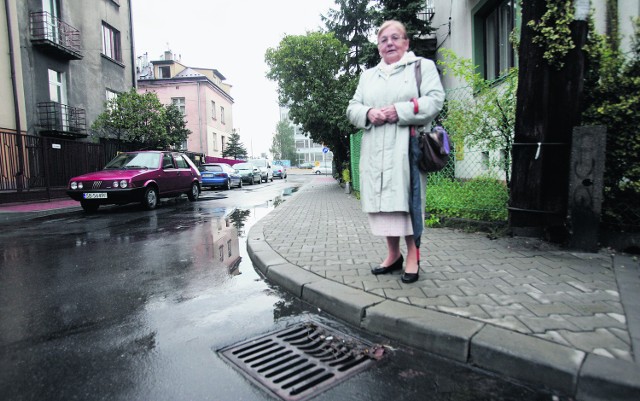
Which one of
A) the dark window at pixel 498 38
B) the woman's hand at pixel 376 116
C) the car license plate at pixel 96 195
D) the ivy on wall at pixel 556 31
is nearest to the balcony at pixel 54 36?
the car license plate at pixel 96 195

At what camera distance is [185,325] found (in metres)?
2.66

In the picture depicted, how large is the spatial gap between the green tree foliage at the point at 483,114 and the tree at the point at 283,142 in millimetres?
84547

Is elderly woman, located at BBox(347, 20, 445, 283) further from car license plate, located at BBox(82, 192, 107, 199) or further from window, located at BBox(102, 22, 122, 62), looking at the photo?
window, located at BBox(102, 22, 122, 62)

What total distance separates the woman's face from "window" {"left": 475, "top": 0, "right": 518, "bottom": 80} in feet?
20.7

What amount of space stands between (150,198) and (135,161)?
1.35m

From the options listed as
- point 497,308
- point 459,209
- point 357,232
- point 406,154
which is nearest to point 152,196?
point 357,232

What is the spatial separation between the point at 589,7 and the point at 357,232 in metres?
3.86

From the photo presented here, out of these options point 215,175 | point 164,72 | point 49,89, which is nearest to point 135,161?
point 49,89

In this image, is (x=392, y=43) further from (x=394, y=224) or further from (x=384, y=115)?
(x=394, y=224)

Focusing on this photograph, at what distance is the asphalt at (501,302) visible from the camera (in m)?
1.91

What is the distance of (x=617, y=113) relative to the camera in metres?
3.74

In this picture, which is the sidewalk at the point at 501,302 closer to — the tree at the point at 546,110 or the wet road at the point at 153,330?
the wet road at the point at 153,330

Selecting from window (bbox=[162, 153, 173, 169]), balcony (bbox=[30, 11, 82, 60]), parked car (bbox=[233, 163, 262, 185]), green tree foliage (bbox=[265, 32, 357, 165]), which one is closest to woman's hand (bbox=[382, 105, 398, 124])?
window (bbox=[162, 153, 173, 169])

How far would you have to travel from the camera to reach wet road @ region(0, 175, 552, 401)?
1.89m
